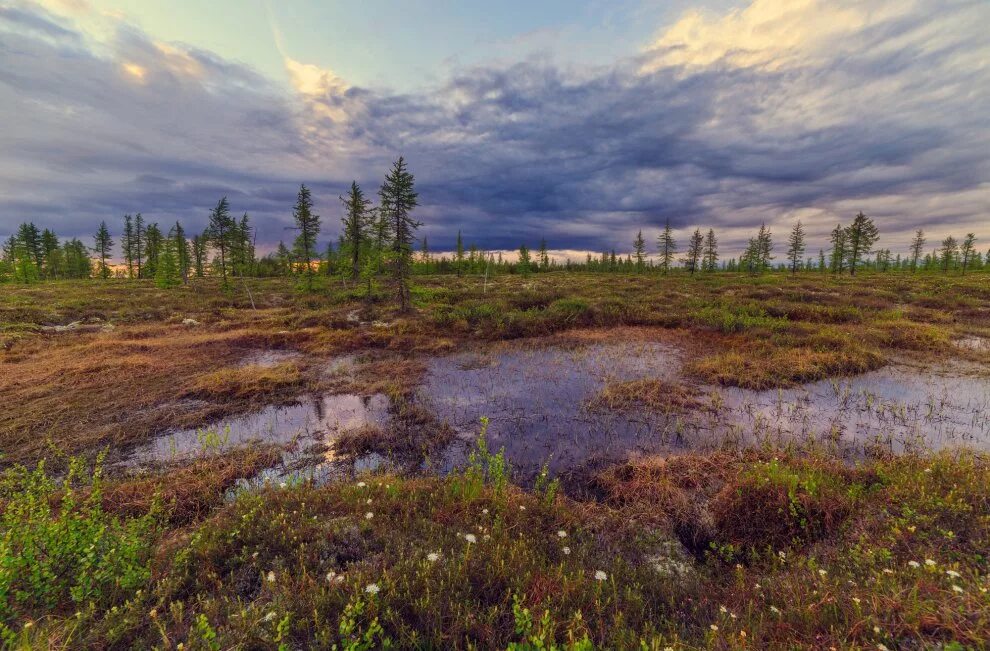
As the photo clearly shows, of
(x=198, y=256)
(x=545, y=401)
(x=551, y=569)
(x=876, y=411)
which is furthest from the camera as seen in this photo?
(x=198, y=256)

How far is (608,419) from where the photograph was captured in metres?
9.66

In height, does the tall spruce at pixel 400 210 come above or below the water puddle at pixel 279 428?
above

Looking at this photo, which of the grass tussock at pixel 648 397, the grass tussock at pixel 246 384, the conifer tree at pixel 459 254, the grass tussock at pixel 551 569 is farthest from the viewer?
the conifer tree at pixel 459 254

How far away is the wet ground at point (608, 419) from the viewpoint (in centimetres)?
801

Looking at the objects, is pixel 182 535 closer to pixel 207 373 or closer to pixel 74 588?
pixel 74 588

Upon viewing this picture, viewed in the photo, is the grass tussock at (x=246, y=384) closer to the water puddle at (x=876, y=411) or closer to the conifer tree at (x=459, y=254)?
the water puddle at (x=876, y=411)

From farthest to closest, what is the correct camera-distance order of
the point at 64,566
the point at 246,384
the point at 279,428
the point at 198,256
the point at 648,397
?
the point at 198,256, the point at 246,384, the point at 648,397, the point at 279,428, the point at 64,566

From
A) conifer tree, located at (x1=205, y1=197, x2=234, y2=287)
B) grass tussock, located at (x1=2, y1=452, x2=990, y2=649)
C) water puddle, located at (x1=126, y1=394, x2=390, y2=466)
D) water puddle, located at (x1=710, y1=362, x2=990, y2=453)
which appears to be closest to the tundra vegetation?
grass tussock, located at (x1=2, y1=452, x2=990, y2=649)

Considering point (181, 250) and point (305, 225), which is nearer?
point (305, 225)

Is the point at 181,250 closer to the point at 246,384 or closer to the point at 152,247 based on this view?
the point at 152,247

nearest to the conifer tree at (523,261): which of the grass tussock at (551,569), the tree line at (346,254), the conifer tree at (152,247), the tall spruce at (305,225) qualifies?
the tree line at (346,254)

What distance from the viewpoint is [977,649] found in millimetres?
2600

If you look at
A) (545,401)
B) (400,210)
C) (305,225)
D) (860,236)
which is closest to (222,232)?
(305,225)

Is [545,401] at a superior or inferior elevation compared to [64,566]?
inferior
